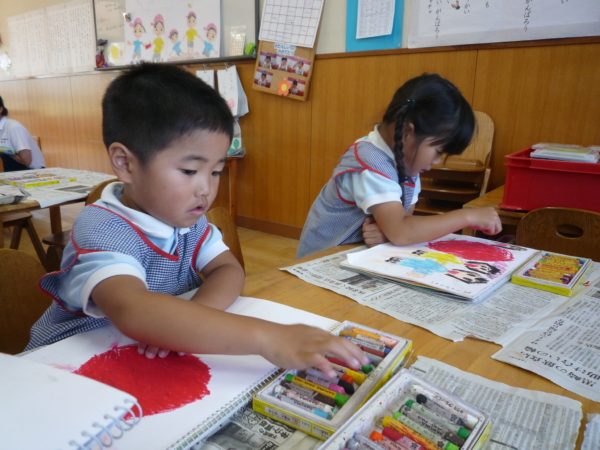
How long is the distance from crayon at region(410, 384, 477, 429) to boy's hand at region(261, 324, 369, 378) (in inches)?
2.6

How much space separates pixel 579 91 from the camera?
6.61ft

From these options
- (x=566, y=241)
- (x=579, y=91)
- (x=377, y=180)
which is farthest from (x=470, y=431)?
(x=579, y=91)

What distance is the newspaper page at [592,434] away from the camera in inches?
16.9

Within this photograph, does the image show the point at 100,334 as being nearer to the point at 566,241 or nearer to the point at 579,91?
the point at 566,241

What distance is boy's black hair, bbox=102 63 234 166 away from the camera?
0.69m

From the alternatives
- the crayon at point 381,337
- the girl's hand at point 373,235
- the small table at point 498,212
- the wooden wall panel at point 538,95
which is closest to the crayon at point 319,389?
the crayon at point 381,337

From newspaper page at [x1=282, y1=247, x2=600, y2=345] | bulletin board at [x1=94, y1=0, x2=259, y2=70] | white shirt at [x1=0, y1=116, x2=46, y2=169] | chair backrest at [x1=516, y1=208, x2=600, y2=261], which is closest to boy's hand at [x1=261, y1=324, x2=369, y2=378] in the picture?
newspaper page at [x1=282, y1=247, x2=600, y2=345]

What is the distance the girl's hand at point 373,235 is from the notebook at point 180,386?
0.50 meters

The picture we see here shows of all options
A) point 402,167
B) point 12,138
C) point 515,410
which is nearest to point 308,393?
point 515,410

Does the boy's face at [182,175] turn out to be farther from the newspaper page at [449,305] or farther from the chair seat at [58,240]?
the chair seat at [58,240]

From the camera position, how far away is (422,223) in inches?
43.0

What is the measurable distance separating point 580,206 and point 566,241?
23 cm

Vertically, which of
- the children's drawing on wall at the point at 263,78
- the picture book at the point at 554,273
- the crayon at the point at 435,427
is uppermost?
the children's drawing on wall at the point at 263,78

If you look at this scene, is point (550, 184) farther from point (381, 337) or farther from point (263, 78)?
point (263, 78)
